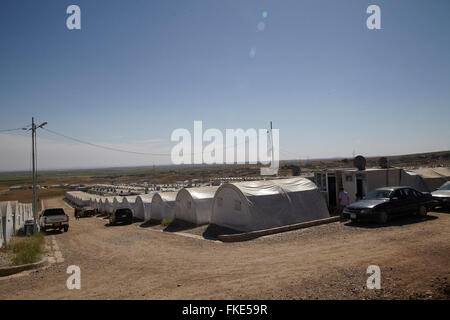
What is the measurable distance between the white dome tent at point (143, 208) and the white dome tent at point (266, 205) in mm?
9870

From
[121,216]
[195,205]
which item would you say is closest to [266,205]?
[195,205]

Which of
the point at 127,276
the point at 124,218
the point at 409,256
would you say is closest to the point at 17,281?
the point at 127,276

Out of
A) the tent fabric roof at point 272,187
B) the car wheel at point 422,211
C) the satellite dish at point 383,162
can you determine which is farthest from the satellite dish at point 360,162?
the car wheel at point 422,211

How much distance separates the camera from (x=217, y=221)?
58.7 feet

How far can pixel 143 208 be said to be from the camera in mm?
26719

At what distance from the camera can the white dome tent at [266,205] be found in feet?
51.3

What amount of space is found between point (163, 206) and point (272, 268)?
16.9m

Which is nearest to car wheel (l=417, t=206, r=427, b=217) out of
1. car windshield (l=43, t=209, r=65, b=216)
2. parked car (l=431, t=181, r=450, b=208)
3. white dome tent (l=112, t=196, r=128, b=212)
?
parked car (l=431, t=181, r=450, b=208)

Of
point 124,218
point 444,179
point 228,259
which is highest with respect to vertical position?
point 444,179

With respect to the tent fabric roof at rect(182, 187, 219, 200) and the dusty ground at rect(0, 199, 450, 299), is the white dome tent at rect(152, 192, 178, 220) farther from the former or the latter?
the dusty ground at rect(0, 199, 450, 299)

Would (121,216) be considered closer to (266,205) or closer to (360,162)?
(266,205)

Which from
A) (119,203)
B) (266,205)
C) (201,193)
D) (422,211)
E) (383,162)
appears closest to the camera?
(422,211)
